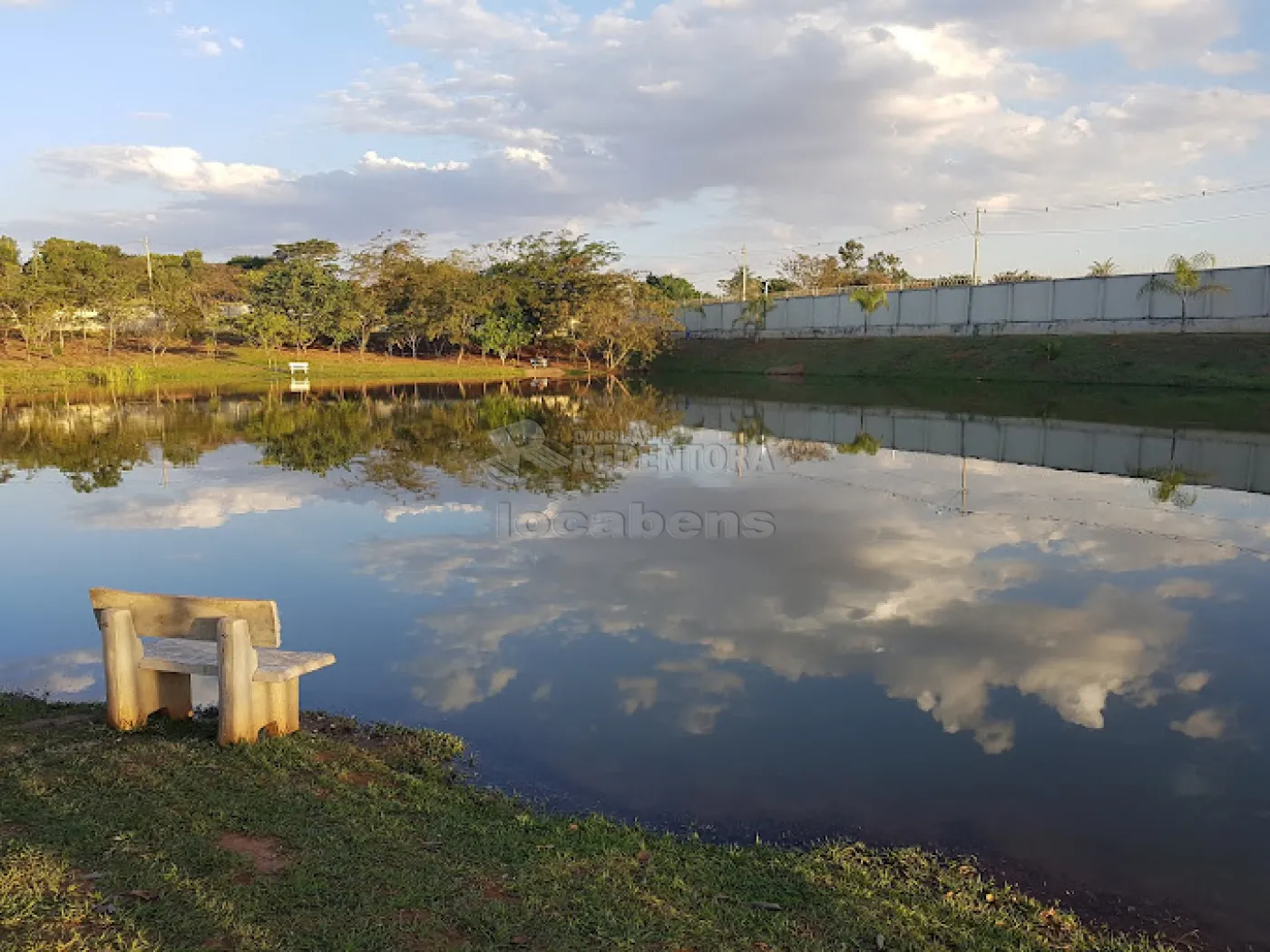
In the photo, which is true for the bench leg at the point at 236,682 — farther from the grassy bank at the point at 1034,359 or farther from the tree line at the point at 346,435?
the grassy bank at the point at 1034,359

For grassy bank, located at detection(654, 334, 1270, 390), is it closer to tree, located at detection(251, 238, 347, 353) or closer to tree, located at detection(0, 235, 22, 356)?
tree, located at detection(251, 238, 347, 353)

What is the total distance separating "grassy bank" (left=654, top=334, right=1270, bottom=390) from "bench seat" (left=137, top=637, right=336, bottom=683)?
39.0m

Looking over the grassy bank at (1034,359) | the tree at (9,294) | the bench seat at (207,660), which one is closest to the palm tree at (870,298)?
the grassy bank at (1034,359)

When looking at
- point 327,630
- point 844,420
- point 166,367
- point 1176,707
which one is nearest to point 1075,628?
point 1176,707

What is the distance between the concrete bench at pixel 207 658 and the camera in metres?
5.73

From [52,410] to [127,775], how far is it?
33.8 m

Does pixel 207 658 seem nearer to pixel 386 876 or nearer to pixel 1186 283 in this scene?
pixel 386 876

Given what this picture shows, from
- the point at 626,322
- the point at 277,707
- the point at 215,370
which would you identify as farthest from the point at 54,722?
the point at 626,322

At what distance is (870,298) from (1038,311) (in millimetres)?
10127

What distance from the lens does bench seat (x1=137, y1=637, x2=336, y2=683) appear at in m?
5.87

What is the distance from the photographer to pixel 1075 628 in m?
9.02

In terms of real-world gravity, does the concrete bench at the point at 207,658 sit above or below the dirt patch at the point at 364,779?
above

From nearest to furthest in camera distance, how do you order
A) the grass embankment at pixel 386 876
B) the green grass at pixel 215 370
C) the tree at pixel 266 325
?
the grass embankment at pixel 386 876, the green grass at pixel 215 370, the tree at pixel 266 325

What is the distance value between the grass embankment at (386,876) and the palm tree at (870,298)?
53.0 m
